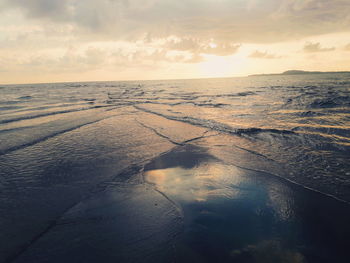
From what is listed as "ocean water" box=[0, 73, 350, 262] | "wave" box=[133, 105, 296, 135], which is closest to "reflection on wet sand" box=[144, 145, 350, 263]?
"ocean water" box=[0, 73, 350, 262]

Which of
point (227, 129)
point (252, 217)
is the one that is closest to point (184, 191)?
point (252, 217)

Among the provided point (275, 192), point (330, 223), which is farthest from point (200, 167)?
point (330, 223)

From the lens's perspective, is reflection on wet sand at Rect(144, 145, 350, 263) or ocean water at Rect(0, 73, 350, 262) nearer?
reflection on wet sand at Rect(144, 145, 350, 263)

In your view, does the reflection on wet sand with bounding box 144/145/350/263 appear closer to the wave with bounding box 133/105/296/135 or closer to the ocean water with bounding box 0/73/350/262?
the ocean water with bounding box 0/73/350/262

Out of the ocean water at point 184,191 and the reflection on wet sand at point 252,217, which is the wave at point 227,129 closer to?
the ocean water at point 184,191

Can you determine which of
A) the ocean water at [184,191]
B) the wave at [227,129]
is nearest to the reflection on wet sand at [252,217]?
the ocean water at [184,191]

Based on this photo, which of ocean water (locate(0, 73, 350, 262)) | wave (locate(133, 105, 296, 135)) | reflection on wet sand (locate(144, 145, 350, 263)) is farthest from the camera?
wave (locate(133, 105, 296, 135))

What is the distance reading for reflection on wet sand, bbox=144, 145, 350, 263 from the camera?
9.96 feet

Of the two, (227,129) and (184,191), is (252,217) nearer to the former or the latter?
(184,191)

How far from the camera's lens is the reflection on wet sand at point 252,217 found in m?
3.04

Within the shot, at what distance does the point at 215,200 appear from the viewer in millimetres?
4426

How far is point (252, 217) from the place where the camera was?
3.82 m

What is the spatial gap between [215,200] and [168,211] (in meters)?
1.20

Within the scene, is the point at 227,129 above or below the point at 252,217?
above
